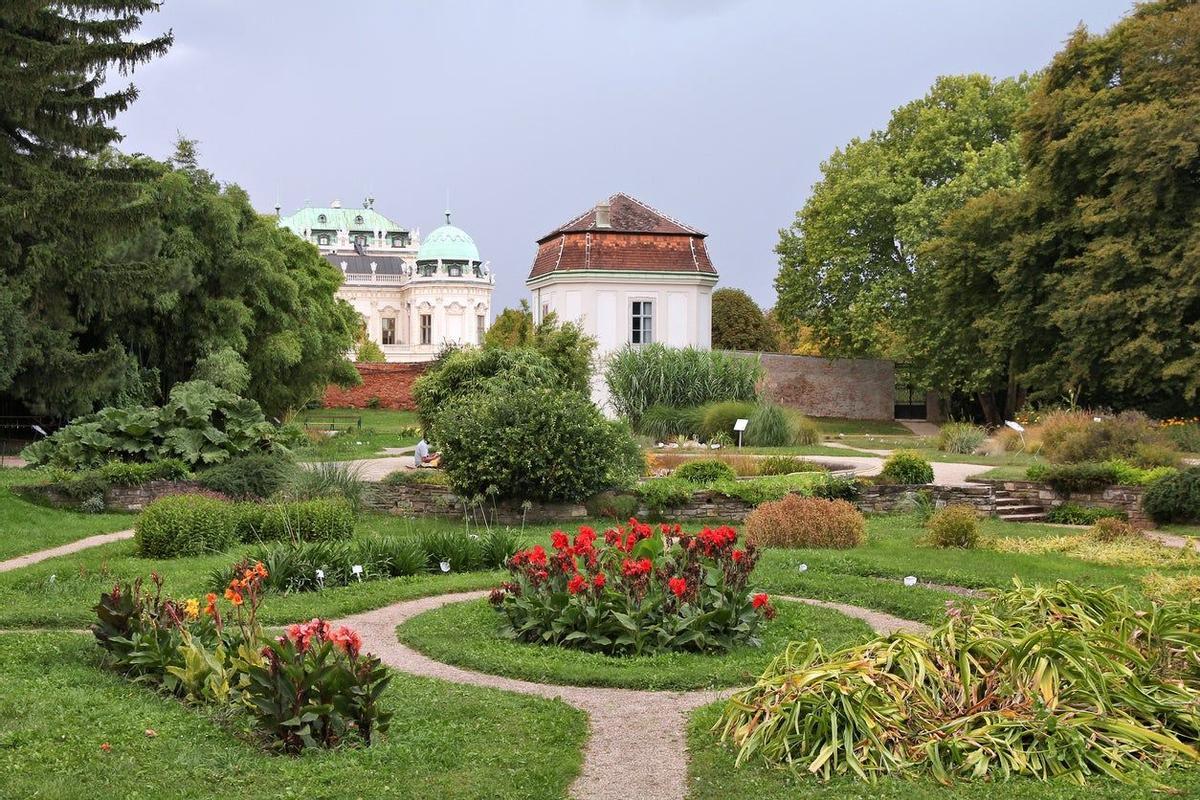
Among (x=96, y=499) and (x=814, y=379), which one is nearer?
(x=96, y=499)

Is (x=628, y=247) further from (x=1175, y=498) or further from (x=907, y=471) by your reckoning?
(x=1175, y=498)

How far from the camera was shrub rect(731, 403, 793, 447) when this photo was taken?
2809cm

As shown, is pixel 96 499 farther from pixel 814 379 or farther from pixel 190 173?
pixel 814 379

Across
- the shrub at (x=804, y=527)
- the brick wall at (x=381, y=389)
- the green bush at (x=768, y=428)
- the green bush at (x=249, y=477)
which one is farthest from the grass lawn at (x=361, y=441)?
the brick wall at (x=381, y=389)

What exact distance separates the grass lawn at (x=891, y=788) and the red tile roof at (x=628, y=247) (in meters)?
32.4

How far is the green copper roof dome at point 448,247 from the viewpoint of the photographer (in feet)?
391

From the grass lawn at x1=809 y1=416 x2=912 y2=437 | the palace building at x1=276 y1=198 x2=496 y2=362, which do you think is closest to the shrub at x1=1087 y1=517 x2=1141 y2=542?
the grass lawn at x1=809 y1=416 x2=912 y2=437

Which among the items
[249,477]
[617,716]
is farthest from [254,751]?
[249,477]

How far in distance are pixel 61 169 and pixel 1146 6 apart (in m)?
25.8

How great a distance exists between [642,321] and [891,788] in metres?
32.9

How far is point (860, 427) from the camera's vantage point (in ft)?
136

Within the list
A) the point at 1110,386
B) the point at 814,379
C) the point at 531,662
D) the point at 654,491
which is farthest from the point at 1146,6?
the point at 531,662

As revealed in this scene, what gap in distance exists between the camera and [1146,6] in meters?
31.0

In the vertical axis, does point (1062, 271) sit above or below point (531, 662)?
above
